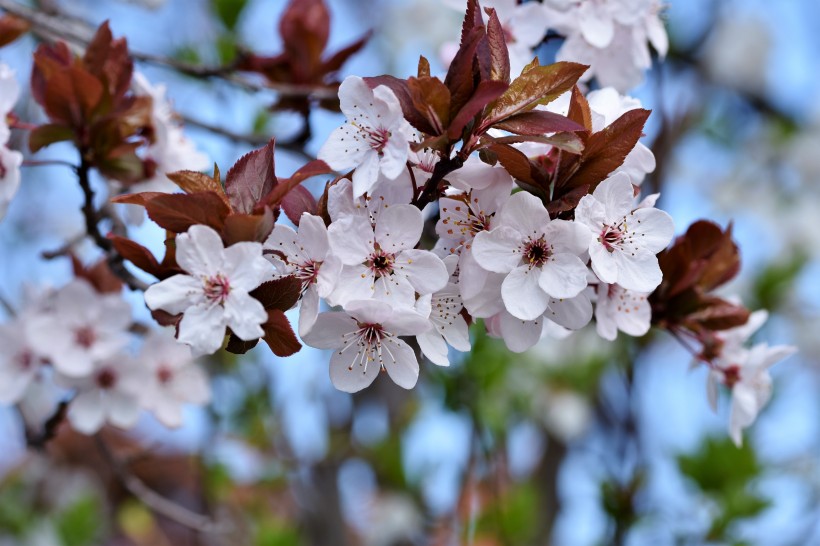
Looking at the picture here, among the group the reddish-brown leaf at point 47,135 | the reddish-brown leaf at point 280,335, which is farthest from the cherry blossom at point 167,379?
the reddish-brown leaf at point 280,335

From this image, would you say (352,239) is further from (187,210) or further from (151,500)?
(151,500)

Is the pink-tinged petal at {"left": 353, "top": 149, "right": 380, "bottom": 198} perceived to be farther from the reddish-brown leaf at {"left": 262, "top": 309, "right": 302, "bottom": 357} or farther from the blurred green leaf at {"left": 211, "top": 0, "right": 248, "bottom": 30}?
the blurred green leaf at {"left": 211, "top": 0, "right": 248, "bottom": 30}

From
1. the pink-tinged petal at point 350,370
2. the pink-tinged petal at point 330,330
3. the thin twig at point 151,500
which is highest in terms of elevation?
the pink-tinged petal at point 330,330

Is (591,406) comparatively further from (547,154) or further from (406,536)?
(547,154)

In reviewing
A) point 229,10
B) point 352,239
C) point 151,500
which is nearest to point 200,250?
point 352,239

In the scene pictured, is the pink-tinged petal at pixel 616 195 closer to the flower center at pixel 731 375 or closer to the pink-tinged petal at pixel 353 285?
the pink-tinged petal at pixel 353 285

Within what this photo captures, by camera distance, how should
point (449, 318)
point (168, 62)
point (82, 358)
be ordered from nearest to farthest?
1. point (449, 318)
2. point (82, 358)
3. point (168, 62)
